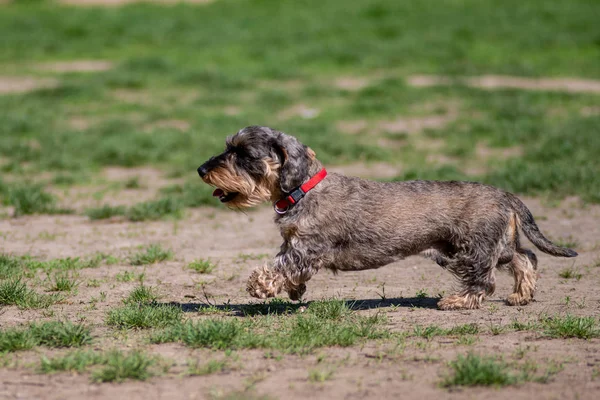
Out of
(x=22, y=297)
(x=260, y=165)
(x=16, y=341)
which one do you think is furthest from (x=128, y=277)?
(x=16, y=341)

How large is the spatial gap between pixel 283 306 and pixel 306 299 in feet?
1.26

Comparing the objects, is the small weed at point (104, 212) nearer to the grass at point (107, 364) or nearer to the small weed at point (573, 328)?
the grass at point (107, 364)

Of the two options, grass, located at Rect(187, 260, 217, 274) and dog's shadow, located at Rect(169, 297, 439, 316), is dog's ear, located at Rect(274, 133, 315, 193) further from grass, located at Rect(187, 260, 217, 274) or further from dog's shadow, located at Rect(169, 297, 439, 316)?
grass, located at Rect(187, 260, 217, 274)

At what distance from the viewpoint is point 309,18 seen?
91.7ft

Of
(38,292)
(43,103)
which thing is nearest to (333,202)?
(38,292)

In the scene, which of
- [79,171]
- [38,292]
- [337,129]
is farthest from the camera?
[337,129]

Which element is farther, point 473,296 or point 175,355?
point 473,296

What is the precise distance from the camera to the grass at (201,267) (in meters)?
8.51

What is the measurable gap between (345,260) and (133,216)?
13.8ft

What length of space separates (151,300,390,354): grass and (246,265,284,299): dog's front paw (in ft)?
0.84

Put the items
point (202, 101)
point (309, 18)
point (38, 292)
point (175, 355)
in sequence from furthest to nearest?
point (309, 18) → point (202, 101) → point (38, 292) → point (175, 355)

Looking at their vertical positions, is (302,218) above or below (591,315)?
above

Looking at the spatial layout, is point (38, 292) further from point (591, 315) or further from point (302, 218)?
point (591, 315)

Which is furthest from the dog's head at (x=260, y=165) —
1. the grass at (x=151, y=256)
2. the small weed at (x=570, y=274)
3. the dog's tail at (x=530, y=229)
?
the small weed at (x=570, y=274)
